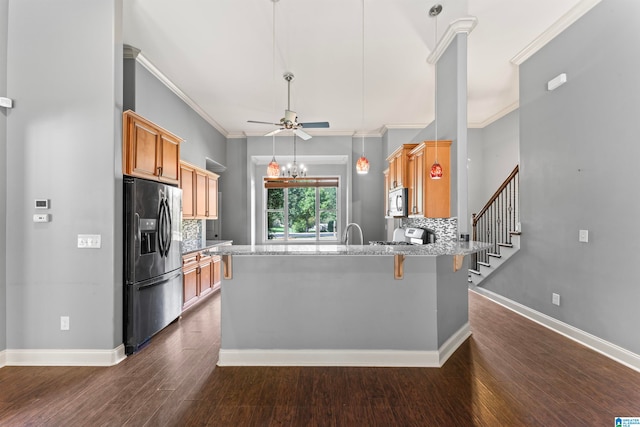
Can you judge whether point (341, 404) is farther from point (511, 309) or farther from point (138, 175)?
point (511, 309)

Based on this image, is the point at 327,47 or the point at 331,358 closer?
the point at 331,358

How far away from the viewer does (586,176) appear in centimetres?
300

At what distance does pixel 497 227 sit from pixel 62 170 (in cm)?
623

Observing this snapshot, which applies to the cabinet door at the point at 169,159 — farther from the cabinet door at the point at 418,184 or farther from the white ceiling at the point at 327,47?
the cabinet door at the point at 418,184

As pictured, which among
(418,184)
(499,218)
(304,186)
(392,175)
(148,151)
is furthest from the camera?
(304,186)

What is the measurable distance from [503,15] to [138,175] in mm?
4110

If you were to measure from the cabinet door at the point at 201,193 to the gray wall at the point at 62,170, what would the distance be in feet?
6.83

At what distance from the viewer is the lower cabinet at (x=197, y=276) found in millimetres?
4008

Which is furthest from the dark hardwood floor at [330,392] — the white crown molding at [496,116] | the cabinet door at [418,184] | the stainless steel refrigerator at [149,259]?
the white crown molding at [496,116]

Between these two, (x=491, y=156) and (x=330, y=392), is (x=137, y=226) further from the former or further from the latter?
(x=491, y=156)

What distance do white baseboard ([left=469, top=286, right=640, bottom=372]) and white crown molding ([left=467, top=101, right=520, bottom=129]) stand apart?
3576 millimetres

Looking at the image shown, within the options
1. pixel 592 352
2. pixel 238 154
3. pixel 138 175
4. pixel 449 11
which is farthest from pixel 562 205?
pixel 238 154

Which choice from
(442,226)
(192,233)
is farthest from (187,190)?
(442,226)

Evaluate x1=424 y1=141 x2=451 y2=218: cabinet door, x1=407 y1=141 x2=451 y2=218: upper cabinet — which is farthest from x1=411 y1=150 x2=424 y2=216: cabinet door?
x1=424 y1=141 x2=451 y2=218: cabinet door
